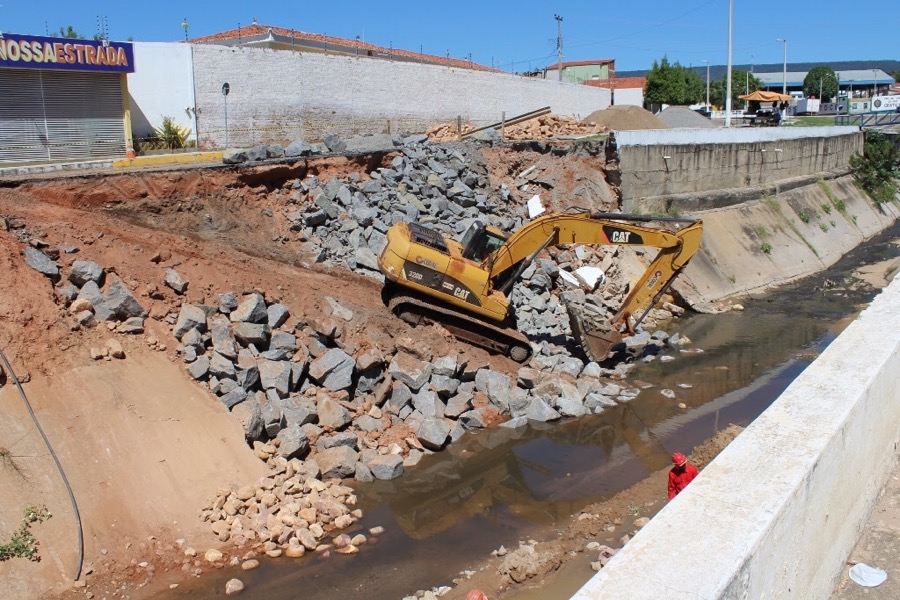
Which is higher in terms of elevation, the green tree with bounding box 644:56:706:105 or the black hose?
the green tree with bounding box 644:56:706:105

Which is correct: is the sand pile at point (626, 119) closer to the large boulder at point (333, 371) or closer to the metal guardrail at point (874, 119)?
the metal guardrail at point (874, 119)

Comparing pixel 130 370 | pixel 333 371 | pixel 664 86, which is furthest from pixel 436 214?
pixel 664 86

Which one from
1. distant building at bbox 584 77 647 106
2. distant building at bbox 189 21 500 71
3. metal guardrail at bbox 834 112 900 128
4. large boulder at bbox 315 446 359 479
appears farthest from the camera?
distant building at bbox 584 77 647 106

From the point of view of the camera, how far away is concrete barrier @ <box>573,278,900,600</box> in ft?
8.41

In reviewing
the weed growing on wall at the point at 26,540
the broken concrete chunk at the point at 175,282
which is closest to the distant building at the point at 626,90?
the broken concrete chunk at the point at 175,282

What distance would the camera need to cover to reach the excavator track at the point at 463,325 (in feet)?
44.2

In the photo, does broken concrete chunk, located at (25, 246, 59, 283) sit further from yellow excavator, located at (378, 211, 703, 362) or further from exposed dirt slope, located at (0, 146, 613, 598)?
yellow excavator, located at (378, 211, 703, 362)

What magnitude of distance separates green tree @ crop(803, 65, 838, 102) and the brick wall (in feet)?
203

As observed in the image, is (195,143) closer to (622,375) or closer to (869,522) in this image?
(622,375)

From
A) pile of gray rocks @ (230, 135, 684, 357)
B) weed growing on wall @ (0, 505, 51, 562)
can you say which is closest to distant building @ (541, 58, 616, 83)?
pile of gray rocks @ (230, 135, 684, 357)

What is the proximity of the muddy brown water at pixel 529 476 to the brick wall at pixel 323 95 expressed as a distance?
45.7 feet

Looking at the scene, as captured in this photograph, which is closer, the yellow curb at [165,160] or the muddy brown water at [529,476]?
the muddy brown water at [529,476]

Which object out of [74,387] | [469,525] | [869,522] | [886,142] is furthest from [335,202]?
[886,142]

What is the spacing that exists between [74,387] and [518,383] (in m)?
6.71
